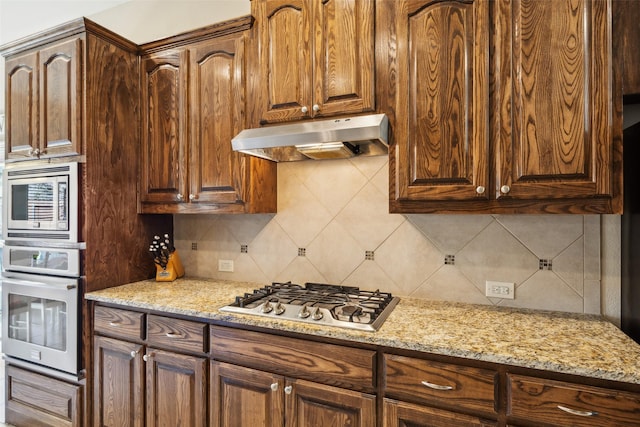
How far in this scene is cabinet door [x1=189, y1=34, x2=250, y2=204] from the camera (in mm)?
1978

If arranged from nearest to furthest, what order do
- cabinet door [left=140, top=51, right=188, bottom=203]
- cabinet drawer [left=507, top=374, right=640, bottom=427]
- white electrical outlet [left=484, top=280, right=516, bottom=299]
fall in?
cabinet drawer [left=507, top=374, right=640, bottom=427], white electrical outlet [left=484, top=280, right=516, bottom=299], cabinet door [left=140, top=51, right=188, bottom=203]

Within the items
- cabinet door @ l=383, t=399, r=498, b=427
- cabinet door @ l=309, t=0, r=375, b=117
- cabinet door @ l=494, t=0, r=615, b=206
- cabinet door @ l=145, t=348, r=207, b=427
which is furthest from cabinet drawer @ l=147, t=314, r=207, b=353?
cabinet door @ l=494, t=0, r=615, b=206

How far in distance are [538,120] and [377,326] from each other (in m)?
1.05

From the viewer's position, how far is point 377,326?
140cm

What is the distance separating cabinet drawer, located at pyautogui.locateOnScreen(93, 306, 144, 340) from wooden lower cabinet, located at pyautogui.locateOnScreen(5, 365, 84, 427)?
404 mm

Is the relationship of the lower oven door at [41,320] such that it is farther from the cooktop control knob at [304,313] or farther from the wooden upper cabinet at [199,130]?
the cooktop control knob at [304,313]

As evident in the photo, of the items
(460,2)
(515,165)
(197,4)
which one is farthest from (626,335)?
(197,4)

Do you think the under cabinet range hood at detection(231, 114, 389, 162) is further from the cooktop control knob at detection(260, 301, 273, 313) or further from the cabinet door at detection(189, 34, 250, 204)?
the cooktop control knob at detection(260, 301, 273, 313)

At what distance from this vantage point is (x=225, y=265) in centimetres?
242

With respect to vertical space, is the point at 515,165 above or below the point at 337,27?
below

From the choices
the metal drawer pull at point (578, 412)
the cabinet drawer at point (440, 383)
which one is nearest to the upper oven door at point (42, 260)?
the cabinet drawer at point (440, 383)

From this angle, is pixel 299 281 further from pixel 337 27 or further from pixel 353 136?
pixel 337 27

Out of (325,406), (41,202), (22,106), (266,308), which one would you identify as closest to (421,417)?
(325,406)

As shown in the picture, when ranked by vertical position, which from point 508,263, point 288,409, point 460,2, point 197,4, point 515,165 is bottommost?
point 288,409
